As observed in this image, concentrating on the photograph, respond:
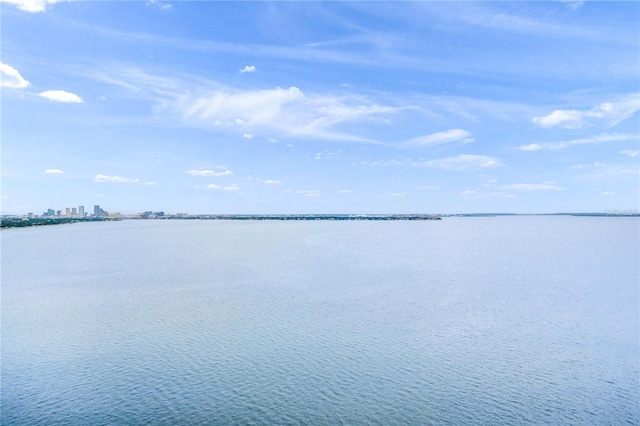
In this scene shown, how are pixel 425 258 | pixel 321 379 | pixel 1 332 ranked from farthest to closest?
pixel 425 258 → pixel 1 332 → pixel 321 379

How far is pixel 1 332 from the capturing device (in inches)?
1104

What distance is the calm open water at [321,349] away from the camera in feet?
58.4

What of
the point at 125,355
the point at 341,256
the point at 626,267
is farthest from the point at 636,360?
the point at 341,256

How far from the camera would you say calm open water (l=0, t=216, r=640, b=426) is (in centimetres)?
1780

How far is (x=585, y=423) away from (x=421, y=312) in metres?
16.5

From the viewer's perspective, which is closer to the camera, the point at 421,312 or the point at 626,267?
the point at 421,312

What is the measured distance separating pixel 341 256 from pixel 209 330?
43.3 m

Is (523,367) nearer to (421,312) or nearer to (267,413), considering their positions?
(421,312)

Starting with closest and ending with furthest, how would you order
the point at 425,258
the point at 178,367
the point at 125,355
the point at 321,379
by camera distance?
the point at 321,379, the point at 178,367, the point at 125,355, the point at 425,258

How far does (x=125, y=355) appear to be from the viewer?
23828 mm

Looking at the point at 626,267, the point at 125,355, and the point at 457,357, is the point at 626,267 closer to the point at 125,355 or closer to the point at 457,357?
the point at 457,357

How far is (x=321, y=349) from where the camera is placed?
2462 cm

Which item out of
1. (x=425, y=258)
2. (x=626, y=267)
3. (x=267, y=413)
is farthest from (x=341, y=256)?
(x=267, y=413)

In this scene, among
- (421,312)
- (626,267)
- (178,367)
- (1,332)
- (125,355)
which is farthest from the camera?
(626,267)
